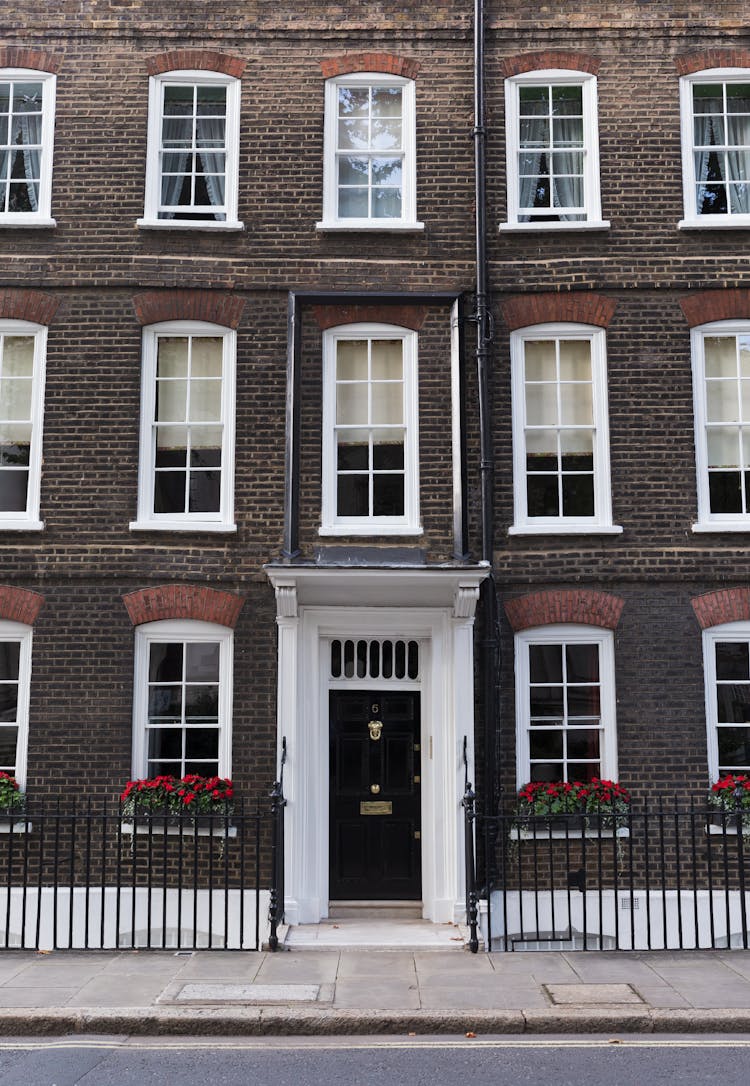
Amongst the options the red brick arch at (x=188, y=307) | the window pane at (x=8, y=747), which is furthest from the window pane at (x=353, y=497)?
the window pane at (x=8, y=747)

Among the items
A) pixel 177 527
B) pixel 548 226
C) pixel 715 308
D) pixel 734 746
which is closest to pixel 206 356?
pixel 177 527

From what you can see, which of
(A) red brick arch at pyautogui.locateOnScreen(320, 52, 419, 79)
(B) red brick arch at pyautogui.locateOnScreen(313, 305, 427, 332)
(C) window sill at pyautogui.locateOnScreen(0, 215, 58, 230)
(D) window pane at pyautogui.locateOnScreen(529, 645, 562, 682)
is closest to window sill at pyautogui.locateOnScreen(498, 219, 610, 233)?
(B) red brick arch at pyautogui.locateOnScreen(313, 305, 427, 332)

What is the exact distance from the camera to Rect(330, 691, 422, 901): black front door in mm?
11508

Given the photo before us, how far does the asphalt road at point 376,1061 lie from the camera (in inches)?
257

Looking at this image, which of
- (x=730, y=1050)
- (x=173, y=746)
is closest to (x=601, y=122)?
(x=173, y=746)

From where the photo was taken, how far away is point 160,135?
12328 millimetres

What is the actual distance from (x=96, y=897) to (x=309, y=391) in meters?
5.71

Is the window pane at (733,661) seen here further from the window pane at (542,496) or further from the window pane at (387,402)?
the window pane at (387,402)

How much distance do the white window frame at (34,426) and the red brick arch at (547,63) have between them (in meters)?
6.00

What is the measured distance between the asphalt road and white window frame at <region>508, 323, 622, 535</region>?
18.2 ft

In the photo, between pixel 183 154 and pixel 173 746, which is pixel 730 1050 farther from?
pixel 183 154

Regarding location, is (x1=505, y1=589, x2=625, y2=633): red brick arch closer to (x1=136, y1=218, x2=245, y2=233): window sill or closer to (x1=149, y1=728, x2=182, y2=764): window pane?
(x1=149, y1=728, x2=182, y2=764): window pane

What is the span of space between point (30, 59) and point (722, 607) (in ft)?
32.0

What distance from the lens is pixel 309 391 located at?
38.8ft
